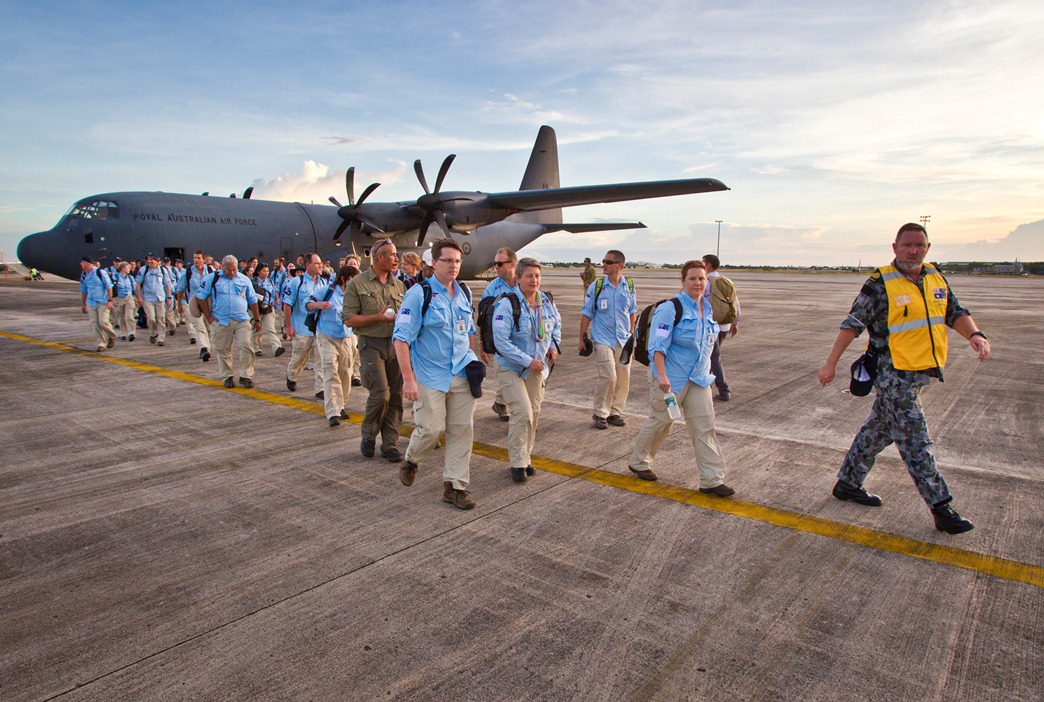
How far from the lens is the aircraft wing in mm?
14859

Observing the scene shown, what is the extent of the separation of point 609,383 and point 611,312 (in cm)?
79

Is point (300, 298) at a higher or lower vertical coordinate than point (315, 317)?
higher

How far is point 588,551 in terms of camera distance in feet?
11.8

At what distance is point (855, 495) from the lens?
429 cm

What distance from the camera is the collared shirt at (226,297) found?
8.63m

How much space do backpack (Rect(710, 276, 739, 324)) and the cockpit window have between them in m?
16.5

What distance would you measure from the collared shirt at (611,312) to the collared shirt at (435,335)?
8.13ft

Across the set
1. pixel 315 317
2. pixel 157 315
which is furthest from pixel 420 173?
pixel 315 317

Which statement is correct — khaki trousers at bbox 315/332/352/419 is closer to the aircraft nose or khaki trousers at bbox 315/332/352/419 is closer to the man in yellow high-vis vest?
the man in yellow high-vis vest

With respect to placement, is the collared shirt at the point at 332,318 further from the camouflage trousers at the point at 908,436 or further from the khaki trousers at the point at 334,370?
the camouflage trousers at the point at 908,436

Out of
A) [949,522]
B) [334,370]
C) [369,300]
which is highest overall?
[369,300]

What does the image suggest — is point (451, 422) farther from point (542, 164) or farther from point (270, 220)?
point (542, 164)

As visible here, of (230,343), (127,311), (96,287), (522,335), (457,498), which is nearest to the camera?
(457,498)

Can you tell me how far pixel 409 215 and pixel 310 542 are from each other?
18.8 meters
